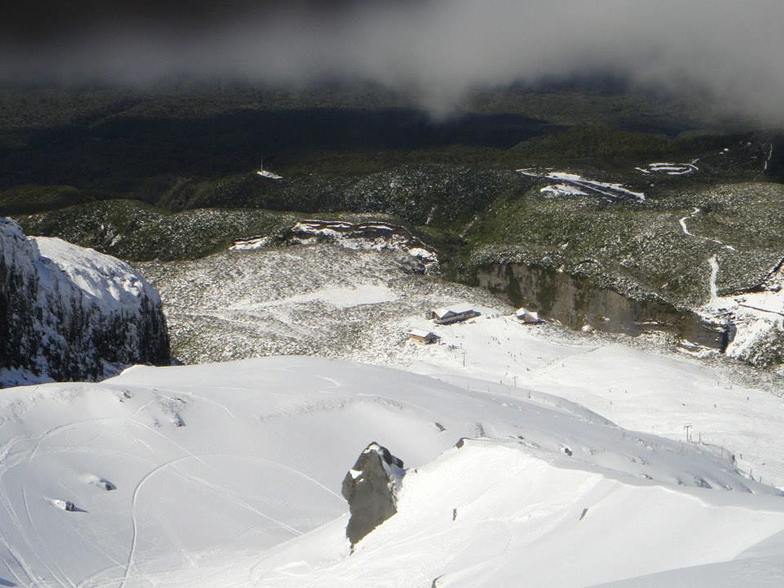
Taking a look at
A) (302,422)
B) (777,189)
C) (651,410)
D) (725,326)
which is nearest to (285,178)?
(777,189)

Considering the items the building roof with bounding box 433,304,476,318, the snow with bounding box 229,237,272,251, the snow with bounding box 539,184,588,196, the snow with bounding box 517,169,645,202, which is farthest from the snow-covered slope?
the snow with bounding box 517,169,645,202

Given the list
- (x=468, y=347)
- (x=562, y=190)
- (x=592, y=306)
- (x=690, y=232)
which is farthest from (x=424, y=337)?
(x=562, y=190)

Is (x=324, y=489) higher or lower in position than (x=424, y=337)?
higher

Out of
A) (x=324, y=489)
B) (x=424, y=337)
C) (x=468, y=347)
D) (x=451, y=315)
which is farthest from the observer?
(x=451, y=315)

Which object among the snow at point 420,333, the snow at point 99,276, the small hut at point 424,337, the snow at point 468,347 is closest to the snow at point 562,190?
the snow at point 468,347

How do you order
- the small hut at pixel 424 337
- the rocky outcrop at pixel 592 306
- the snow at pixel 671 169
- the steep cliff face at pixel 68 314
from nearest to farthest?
the steep cliff face at pixel 68 314 < the small hut at pixel 424 337 < the rocky outcrop at pixel 592 306 < the snow at pixel 671 169

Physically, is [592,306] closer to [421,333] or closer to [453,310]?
[453,310]

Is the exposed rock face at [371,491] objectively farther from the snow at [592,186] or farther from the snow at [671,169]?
the snow at [671,169]
